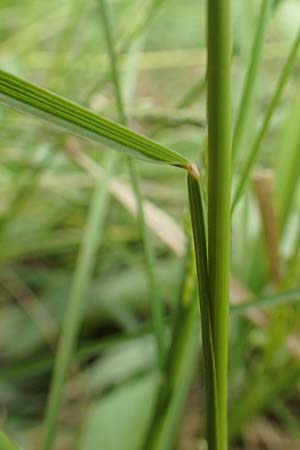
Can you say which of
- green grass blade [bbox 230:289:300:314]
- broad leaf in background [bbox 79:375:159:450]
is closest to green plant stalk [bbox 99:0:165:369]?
green grass blade [bbox 230:289:300:314]

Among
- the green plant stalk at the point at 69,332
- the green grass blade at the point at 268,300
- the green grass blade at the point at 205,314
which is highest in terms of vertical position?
the green plant stalk at the point at 69,332

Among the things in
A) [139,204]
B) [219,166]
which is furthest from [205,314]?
[139,204]

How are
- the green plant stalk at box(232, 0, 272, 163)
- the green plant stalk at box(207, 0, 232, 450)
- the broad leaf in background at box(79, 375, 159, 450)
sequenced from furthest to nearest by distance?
1. the broad leaf in background at box(79, 375, 159, 450)
2. the green plant stalk at box(232, 0, 272, 163)
3. the green plant stalk at box(207, 0, 232, 450)

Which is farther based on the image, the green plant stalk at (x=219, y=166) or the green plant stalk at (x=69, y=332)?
the green plant stalk at (x=69, y=332)

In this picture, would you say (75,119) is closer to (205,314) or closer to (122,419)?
(205,314)

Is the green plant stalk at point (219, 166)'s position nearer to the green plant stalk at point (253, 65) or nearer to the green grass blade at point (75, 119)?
the green grass blade at point (75, 119)

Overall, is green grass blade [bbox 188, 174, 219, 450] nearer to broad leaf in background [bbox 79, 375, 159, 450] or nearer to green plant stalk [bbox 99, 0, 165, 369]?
green plant stalk [bbox 99, 0, 165, 369]

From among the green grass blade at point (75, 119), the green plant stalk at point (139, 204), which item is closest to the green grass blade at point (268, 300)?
the green plant stalk at point (139, 204)

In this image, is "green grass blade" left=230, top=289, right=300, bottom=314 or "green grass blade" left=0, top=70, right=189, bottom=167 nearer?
"green grass blade" left=0, top=70, right=189, bottom=167

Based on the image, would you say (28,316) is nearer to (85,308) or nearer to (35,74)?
(85,308)
